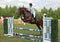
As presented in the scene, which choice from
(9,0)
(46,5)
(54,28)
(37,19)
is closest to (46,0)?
(46,5)

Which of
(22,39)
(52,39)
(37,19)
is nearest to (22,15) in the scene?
(37,19)

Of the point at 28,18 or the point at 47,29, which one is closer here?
the point at 47,29

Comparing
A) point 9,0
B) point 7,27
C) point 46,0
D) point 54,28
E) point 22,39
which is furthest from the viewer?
point 9,0

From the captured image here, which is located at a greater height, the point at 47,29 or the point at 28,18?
the point at 28,18

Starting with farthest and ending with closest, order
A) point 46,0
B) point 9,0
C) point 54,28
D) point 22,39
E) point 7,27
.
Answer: point 9,0 → point 46,0 → point 7,27 → point 22,39 → point 54,28

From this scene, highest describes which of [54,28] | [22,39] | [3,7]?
[3,7]

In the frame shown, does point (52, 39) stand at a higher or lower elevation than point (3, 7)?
lower

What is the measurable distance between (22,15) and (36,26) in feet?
2.80

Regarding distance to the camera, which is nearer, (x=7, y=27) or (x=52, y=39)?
(x=52, y=39)

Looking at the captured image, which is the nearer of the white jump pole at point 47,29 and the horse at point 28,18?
the white jump pole at point 47,29

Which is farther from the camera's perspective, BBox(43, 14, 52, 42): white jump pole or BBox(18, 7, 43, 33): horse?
BBox(18, 7, 43, 33): horse

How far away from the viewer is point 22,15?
816 centimetres

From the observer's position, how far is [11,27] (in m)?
7.79

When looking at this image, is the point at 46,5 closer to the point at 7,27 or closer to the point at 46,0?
the point at 46,0
